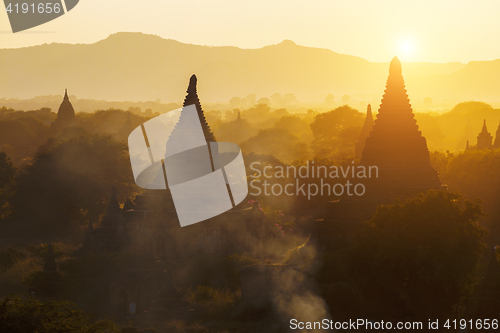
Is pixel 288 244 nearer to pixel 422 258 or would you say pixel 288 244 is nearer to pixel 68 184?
pixel 422 258

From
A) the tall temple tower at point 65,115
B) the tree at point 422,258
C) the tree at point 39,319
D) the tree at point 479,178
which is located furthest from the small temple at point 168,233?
the tall temple tower at point 65,115

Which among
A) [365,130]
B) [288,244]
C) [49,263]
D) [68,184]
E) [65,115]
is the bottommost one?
[288,244]

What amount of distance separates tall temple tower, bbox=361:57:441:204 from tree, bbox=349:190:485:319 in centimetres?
551

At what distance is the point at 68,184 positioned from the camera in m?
49.9

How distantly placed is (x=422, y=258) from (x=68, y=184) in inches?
1363

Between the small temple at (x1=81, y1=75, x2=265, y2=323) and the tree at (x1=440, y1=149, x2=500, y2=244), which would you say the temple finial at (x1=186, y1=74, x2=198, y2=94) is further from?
the tree at (x1=440, y1=149, x2=500, y2=244)

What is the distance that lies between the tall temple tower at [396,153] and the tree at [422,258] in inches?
217

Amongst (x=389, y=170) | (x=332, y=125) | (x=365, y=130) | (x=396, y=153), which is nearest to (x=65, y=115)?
(x=332, y=125)

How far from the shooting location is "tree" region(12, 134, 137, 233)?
48219 millimetres

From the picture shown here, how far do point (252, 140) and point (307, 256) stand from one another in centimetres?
7944

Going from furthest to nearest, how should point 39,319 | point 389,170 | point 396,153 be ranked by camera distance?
point 396,153 → point 389,170 → point 39,319

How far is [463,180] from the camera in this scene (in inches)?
1797

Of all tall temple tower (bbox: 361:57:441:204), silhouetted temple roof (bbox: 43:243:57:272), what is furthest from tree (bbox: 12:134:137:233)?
tall temple tower (bbox: 361:57:441:204)

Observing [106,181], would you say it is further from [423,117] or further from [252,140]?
[423,117]
